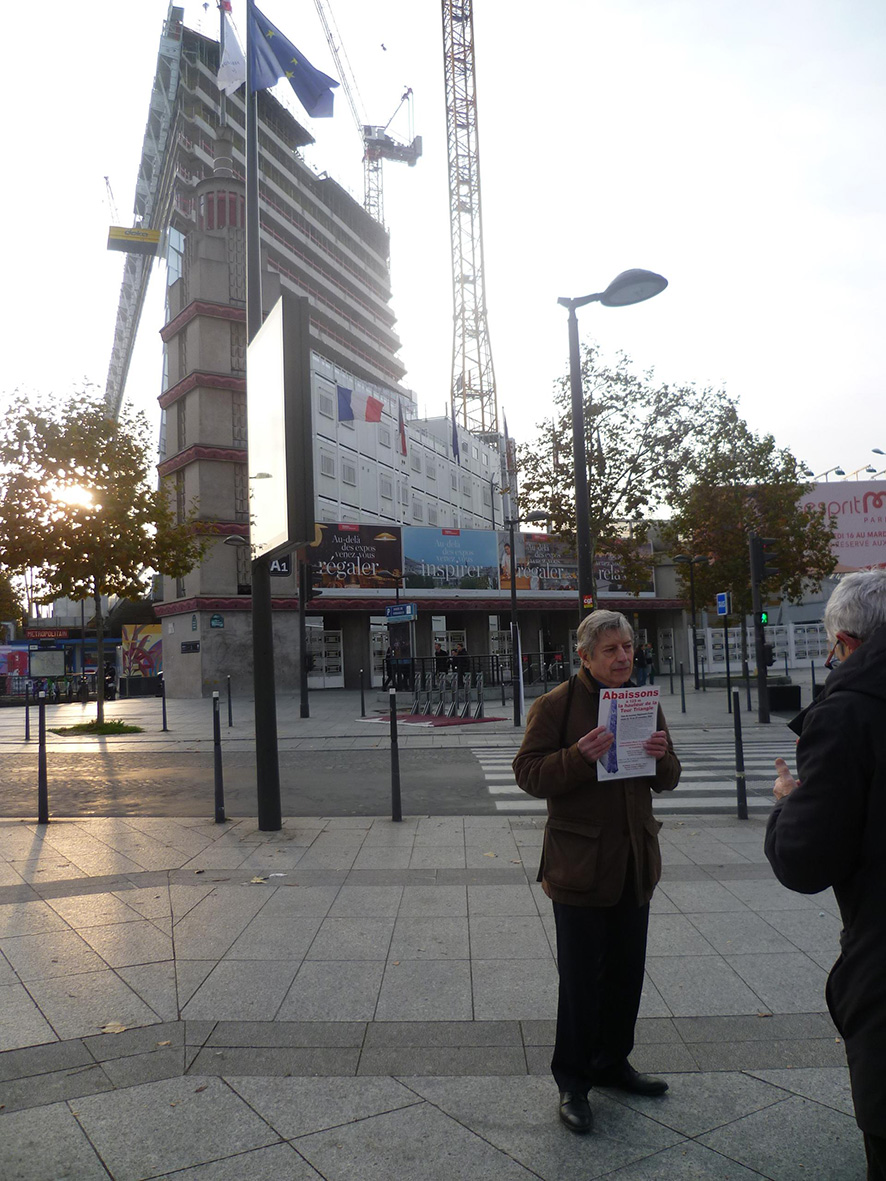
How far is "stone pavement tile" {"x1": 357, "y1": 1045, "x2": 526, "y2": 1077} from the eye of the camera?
3338mm

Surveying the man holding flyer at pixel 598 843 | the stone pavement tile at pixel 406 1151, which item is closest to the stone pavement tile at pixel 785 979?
the man holding flyer at pixel 598 843

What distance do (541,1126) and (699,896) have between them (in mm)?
2893

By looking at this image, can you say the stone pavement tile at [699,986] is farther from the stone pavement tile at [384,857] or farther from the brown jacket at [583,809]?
the stone pavement tile at [384,857]

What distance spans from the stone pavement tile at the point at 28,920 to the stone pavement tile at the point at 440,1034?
2.32 meters

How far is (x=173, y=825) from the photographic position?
795 centimetres

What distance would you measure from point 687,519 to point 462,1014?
2742cm

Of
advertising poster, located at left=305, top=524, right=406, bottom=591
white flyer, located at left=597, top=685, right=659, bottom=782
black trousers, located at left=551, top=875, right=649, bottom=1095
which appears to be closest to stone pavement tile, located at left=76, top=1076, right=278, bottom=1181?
black trousers, located at left=551, top=875, right=649, bottom=1095

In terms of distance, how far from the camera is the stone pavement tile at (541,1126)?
2.73m

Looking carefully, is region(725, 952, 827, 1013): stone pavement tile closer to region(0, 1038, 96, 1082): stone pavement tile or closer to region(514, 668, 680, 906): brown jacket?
region(514, 668, 680, 906): brown jacket

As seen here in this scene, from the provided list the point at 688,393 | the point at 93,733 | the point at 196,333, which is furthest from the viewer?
the point at 196,333

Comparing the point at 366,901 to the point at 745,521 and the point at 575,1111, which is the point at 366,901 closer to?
the point at 575,1111

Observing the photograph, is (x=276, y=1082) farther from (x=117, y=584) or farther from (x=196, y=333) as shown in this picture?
(x=196, y=333)

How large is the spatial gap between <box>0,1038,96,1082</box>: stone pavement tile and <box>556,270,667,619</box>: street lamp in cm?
838

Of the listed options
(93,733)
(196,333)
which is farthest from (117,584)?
(196,333)
